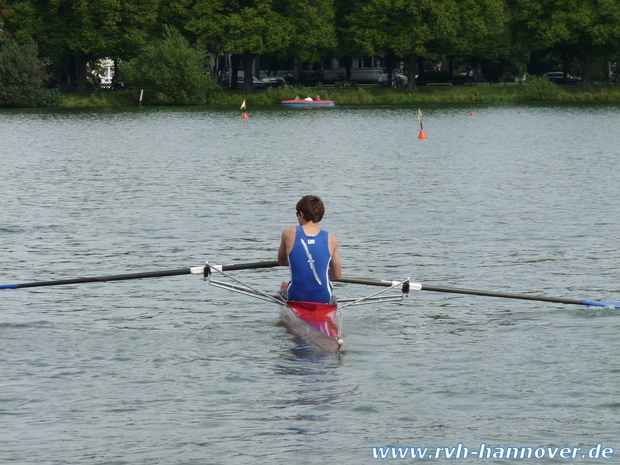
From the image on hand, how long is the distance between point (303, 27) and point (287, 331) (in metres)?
90.9

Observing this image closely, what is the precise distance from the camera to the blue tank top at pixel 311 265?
49.9 ft

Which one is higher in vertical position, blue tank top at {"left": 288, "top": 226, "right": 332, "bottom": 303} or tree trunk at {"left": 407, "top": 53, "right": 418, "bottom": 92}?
tree trunk at {"left": 407, "top": 53, "right": 418, "bottom": 92}

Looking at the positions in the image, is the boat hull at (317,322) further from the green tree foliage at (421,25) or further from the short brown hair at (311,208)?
the green tree foliage at (421,25)

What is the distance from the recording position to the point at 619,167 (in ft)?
145

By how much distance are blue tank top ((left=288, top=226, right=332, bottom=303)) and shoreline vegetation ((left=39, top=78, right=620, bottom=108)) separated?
281ft

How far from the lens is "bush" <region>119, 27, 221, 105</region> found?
95.9 meters

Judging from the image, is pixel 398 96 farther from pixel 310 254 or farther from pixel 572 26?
pixel 310 254

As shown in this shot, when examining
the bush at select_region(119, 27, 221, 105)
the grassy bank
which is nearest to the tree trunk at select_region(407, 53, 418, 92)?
the grassy bank

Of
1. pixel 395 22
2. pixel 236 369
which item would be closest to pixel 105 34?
pixel 395 22

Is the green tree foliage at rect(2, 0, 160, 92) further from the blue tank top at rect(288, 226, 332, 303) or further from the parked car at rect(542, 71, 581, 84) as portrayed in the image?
the blue tank top at rect(288, 226, 332, 303)

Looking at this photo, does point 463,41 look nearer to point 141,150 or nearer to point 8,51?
point 8,51

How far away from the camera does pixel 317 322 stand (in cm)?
1539

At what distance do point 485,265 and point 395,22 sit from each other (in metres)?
86.3

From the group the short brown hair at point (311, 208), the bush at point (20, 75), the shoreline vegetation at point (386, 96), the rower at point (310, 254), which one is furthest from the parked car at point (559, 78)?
the short brown hair at point (311, 208)
